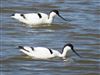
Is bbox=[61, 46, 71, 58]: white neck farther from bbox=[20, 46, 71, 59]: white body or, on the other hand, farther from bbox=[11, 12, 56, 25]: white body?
bbox=[11, 12, 56, 25]: white body

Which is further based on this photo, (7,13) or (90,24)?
(7,13)

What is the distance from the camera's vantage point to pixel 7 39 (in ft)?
56.6

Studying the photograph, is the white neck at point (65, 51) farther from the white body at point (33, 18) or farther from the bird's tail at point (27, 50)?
the white body at point (33, 18)

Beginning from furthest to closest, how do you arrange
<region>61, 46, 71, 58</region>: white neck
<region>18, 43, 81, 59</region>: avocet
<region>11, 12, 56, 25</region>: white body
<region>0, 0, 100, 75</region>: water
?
<region>11, 12, 56, 25</region>: white body < <region>61, 46, 71, 58</region>: white neck < <region>18, 43, 81, 59</region>: avocet < <region>0, 0, 100, 75</region>: water

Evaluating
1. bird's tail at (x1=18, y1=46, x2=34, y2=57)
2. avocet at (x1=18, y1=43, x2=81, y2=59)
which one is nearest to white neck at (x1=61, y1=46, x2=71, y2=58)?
avocet at (x1=18, y1=43, x2=81, y2=59)

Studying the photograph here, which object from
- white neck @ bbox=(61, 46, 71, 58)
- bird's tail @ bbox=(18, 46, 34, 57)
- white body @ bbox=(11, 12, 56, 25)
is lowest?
white neck @ bbox=(61, 46, 71, 58)

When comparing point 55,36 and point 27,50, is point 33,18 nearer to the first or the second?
point 55,36

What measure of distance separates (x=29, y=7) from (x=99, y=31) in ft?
12.6

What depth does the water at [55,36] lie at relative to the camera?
48.7 ft

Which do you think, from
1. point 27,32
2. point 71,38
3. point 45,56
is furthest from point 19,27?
point 45,56

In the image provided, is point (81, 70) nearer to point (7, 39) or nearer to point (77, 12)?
point (7, 39)

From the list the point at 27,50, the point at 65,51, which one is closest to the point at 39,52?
the point at 27,50

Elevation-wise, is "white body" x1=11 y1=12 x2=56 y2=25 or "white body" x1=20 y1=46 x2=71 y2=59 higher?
"white body" x1=11 y1=12 x2=56 y2=25

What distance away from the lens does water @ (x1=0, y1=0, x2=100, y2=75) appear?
14.8 m
